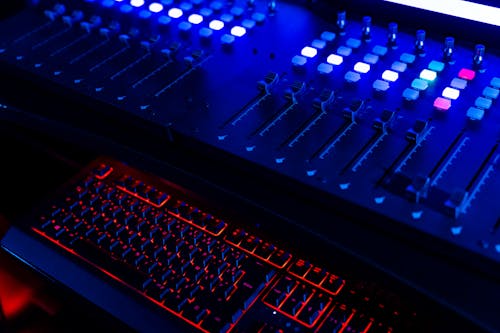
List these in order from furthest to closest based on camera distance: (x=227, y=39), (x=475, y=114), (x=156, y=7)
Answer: (x=156, y=7) < (x=227, y=39) < (x=475, y=114)

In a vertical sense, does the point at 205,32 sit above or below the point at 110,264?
above

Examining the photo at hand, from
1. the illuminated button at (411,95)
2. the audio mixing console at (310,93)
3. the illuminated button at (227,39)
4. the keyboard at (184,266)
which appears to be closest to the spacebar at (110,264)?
the keyboard at (184,266)

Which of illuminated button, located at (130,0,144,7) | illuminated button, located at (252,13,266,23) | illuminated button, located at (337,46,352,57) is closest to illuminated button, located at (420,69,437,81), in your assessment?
illuminated button, located at (337,46,352,57)

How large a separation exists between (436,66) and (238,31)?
1.11 feet

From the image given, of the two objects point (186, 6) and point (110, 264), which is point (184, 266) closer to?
point (110, 264)

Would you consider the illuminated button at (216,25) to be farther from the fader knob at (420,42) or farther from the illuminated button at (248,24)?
the fader knob at (420,42)

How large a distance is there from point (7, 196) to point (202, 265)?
28.8 inches

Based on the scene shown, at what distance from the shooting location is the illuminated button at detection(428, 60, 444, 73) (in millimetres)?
929

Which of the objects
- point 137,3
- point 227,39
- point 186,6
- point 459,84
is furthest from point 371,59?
point 137,3

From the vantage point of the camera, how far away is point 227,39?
1045 mm

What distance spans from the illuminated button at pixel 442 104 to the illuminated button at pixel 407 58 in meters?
0.10

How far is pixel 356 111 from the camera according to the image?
0.86 m

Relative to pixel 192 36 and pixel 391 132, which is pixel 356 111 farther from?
pixel 192 36

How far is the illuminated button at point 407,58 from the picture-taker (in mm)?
948
